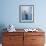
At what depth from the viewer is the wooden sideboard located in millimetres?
3688

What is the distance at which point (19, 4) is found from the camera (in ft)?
13.6

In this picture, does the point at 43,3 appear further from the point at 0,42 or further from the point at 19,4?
the point at 0,42

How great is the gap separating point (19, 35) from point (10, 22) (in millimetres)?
703

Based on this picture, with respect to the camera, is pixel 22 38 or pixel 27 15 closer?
pixel 22 38

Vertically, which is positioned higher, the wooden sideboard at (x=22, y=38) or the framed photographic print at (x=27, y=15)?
the framed photographic print at (x=27, y=15)

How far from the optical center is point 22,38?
3697 millimetres

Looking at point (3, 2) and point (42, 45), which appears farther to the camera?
point (3, 2)

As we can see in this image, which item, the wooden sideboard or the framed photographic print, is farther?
the framed photographic print

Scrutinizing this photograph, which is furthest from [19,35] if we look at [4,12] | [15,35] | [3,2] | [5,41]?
[3,2]

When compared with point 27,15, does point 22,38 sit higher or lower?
lower

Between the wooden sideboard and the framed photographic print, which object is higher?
the framed photographic print

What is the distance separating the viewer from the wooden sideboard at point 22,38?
3.69 m

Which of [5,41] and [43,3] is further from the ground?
[43,3]

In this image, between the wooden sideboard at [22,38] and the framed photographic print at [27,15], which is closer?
the wooden sideboard at [22,38]
